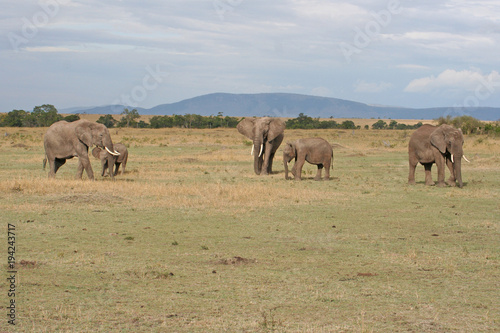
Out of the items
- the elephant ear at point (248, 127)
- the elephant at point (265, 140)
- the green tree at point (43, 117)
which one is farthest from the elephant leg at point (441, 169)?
the green tree at point (43, 117)

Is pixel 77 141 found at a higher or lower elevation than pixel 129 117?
lower

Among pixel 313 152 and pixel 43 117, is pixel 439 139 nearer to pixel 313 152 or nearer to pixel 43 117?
pixel 313 152

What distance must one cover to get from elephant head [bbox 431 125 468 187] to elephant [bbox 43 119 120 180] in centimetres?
1100

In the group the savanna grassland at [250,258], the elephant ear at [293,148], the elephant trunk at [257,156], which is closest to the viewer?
the savanna grassland at [250,258]

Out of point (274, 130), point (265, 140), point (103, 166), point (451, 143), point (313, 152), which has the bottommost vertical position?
point (103, 166)

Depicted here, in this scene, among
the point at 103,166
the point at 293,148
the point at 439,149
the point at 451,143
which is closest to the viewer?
the point at 451,143

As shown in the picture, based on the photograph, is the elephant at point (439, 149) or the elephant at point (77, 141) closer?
the elephant at point (439, 149)

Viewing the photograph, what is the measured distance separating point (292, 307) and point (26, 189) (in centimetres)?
1319

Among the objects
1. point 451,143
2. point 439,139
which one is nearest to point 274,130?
point 439,139

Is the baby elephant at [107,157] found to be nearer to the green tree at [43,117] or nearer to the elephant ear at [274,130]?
the elephant ear at [274,130]

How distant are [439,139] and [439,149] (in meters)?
0.34

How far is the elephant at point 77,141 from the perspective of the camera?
21516 millimetres

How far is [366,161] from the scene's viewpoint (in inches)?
1428

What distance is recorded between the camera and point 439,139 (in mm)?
21125
